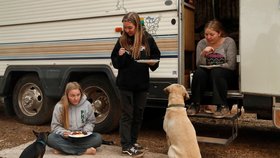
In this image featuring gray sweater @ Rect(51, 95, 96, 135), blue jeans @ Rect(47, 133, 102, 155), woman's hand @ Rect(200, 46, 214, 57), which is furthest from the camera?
woman's hand @ Rect(200, 46, 214, 57)

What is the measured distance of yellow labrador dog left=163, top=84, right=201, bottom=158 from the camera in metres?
4.15

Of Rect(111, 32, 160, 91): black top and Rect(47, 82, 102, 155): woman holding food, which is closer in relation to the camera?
Rect(111, 32, 160, 91): black top

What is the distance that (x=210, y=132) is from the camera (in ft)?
21.7

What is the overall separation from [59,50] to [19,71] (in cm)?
105

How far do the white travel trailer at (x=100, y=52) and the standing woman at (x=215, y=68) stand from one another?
219 mm

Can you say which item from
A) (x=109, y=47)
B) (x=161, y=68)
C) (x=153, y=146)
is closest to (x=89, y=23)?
(x=109, y=47)

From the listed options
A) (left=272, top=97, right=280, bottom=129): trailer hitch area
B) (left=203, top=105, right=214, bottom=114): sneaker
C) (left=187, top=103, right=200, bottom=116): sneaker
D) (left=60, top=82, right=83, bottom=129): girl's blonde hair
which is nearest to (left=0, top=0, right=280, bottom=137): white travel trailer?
(left=272, top=97, right=280, bottom=129): trailer hitch area

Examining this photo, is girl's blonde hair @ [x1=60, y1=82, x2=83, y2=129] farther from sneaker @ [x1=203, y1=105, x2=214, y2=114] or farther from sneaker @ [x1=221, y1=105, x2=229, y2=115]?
sneaker @ [x1=221, y1=105, x2=229, y2=115]

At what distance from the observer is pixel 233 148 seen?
5.59 meters

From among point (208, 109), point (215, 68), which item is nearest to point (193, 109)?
point (208, 109)

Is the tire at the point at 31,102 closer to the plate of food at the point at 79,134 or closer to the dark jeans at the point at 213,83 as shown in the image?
the plate of food at the point at 79,134

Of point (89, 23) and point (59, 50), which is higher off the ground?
point (89, 23)

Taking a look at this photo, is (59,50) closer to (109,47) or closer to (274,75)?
(109,47)

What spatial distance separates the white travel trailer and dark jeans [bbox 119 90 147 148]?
0.65m
